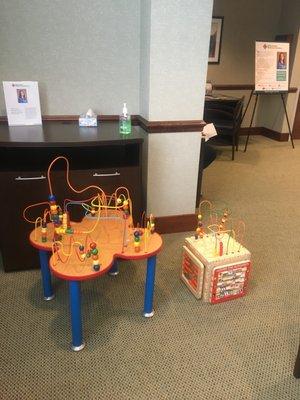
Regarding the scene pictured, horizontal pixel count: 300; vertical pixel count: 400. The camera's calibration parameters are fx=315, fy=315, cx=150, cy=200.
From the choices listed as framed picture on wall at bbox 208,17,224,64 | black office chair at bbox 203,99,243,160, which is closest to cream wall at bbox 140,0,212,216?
black office chair at bbox 203,99,243,160

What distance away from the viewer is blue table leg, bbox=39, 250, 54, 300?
1577mm

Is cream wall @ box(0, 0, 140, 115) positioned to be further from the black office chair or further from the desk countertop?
the black office chair

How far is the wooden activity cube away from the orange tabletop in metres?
0.30

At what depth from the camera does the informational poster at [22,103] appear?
192 cm

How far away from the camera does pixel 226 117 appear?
4320 millimetres

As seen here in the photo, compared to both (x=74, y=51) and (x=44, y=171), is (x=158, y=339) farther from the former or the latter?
(x=74, y=51)

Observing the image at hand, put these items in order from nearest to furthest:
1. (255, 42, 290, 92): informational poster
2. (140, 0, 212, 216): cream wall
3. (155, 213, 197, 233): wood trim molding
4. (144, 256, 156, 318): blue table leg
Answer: (144, 256, 156, 318): blue table leg → (140, 0, 212, 216): cream wall → (155, 213, 197, 233): wood trim molding → (255, 42, 290, 92): informational poster

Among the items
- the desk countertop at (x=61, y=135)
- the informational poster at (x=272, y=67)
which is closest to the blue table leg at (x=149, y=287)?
the desk countertop at (x=61, y=135)

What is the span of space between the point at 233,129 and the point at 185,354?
3.36 m

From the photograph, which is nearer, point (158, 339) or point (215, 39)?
point (158, 339)

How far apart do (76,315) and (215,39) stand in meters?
4.59

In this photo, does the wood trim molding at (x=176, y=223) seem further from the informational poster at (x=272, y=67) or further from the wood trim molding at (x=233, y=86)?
the wood trim molding at (x=233, y=86)

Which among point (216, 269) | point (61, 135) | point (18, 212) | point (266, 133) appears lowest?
point (266, 133)

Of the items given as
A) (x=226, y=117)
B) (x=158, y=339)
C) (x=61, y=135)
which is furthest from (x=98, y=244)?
(x=226, y=117)
